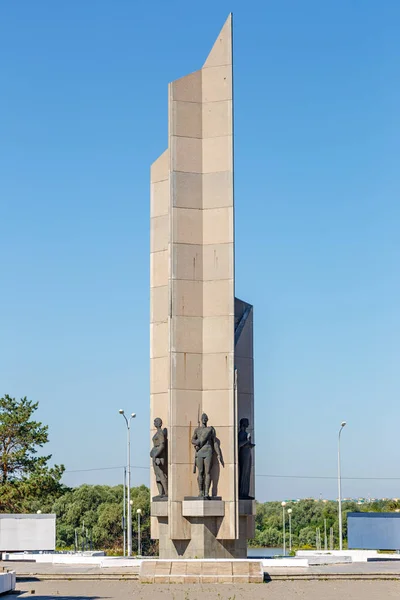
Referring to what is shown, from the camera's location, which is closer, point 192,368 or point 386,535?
point 192,368

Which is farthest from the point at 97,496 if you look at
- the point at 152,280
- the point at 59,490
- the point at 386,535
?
the point at 152,280

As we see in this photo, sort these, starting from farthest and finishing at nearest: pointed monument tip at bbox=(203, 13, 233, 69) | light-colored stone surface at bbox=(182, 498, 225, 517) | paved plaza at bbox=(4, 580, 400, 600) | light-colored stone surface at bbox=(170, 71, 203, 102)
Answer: pointed monument tip at bbox=(203, 13, 233, 69) < light-colored stone surface at bbox=(170, 71, 203, 102) < light-colored stone surface at bbox=(182, 498, 225, 517) < paved plaza at bbox=(4, 580, 400, 600)

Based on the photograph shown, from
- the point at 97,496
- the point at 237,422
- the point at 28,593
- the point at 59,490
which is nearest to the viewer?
the point at 28,593

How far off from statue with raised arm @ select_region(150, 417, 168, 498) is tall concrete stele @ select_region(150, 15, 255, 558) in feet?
1.26

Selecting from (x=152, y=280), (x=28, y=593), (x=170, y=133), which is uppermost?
(x=170, y=133)

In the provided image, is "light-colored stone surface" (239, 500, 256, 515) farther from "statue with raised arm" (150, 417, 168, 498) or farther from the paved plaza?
the paved plaza

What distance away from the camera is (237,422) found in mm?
27156

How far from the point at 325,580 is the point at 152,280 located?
1042 cm

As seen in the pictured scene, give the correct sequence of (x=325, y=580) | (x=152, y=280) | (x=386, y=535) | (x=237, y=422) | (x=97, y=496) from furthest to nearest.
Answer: (x=97, y=496) → (x=386, y=535) → (x=152, y=280) → (x=237, y=422) → (x=325, y=580)

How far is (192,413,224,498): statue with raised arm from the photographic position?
26359 mm

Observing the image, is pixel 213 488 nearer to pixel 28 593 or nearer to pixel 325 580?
pixel 325 580

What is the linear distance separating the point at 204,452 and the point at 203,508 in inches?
58.4

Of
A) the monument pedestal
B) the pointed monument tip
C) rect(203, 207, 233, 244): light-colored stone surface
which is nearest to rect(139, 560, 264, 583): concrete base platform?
the monument pedestal

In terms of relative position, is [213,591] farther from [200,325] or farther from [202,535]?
[200,325]
